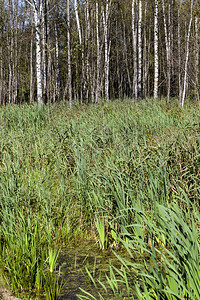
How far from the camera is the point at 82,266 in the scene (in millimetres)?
2709

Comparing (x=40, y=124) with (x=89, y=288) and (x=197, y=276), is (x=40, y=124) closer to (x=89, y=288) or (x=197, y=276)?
(x=89, y=288)

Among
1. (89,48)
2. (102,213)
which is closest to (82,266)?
(102,213)

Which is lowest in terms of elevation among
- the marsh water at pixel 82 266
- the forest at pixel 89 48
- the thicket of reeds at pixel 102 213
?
the marsh water at pixel 82 266

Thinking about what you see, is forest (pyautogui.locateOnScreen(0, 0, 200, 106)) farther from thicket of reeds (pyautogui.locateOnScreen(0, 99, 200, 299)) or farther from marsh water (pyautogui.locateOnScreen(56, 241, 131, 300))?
marsh water (pyautogui.locateOnScreen(56, 241, 131, 300))

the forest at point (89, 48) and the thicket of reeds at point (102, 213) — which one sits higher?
the forest at point (89, 48)

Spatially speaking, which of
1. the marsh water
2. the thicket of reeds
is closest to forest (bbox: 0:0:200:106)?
the thicket of reeds

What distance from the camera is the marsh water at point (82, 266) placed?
7.64 feet

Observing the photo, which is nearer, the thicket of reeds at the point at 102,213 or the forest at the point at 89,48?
the thicket of reeds at the point at 102,213

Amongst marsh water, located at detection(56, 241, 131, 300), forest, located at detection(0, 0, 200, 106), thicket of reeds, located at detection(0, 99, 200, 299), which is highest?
forest, located at detection(0, 0, 200, 106)

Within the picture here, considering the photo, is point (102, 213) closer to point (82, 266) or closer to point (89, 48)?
point (82, 266)

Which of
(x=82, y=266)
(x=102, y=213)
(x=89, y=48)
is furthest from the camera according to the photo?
(x=89, y=48)

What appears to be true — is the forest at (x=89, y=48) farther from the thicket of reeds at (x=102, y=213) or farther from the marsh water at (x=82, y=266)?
the marsh water at (x=82, y=266)

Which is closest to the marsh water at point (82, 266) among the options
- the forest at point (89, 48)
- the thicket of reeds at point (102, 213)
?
the thicket of reeds at point (102, 213)

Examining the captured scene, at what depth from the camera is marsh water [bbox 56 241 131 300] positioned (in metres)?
2.33
